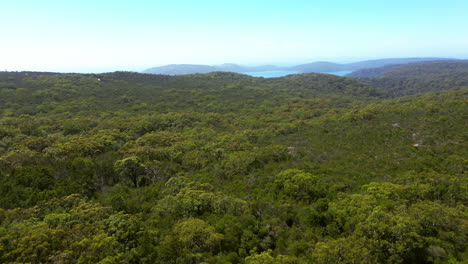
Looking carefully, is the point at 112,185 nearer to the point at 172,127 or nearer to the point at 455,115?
the point at 172,127

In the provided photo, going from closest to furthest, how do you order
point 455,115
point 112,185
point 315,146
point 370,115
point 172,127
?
point 112,185
point 315,146
point 455,115
point 370,115
point 172,127

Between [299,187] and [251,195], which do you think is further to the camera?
[251,195]

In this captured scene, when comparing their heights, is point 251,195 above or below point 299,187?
below

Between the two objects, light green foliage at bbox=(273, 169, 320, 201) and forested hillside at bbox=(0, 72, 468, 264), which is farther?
light green foliage at bbox=(273, 169, 320, 201)

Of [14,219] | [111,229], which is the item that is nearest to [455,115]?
[111,229]

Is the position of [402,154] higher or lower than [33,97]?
lower

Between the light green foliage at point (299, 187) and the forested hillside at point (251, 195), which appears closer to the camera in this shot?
the forested hillside at point (251, 195)

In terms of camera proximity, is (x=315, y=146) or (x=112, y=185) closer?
(x=112, y=185)

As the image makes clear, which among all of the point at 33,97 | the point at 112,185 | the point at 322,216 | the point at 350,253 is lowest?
the point at 112,185
